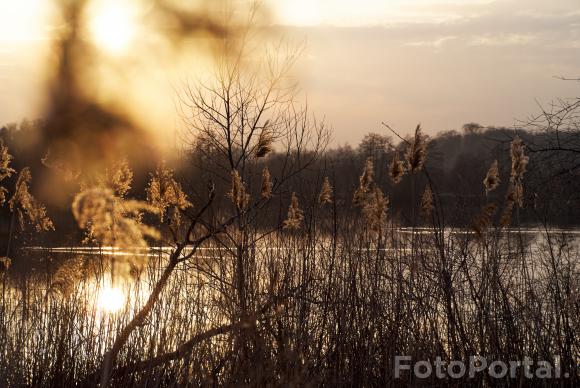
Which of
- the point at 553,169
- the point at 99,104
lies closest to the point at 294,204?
the point at 553,169

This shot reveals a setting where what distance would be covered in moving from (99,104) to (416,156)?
16.2m

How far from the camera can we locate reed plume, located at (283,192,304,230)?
5.38m

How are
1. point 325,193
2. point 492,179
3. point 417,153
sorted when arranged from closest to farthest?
1. point 417,153
2. point 492,179
3. point 325,193

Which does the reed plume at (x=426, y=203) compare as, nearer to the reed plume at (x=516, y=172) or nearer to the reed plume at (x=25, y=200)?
the reed plume at (x=516, y=172)

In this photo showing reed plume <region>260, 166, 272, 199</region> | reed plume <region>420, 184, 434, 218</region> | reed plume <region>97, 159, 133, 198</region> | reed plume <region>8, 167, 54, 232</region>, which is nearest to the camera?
reed plume <region>97, 159, 133, 198</region>

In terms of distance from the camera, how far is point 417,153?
186 inches

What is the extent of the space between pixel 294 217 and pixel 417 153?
127 cm

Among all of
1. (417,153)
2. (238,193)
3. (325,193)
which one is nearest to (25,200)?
(238,193)

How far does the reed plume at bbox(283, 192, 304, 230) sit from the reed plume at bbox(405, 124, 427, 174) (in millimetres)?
1008

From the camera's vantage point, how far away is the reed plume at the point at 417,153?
4.71 metres

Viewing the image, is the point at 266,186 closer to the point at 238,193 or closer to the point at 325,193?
the point at 325,193

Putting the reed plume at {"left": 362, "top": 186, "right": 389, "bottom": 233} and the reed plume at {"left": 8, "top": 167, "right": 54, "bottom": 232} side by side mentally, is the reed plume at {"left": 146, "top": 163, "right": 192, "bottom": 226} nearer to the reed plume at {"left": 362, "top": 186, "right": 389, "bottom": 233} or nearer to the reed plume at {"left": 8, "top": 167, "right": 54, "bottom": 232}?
the reed plume at {"left": 8, "top": 167, "right": 54, "bottom": 232}

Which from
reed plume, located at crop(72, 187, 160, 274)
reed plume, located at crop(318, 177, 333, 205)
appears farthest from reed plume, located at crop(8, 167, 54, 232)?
reed plume, located at crop(72, 187, 160, 274)

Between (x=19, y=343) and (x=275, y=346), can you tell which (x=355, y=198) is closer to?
(x=275, y=346)
